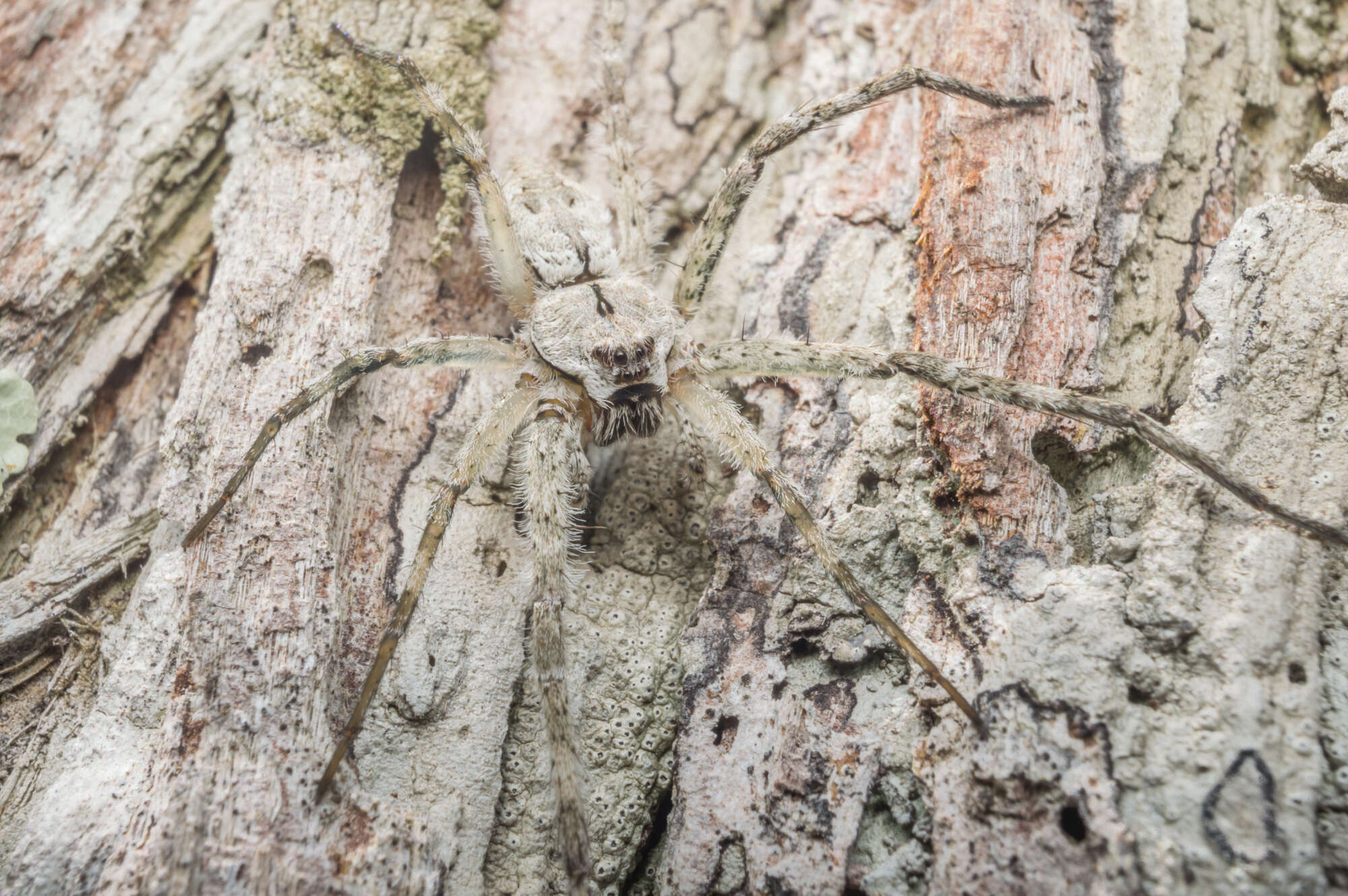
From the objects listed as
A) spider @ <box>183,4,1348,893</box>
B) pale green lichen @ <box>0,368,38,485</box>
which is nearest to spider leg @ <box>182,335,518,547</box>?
spider @ <box>183,4,1348,893</box>

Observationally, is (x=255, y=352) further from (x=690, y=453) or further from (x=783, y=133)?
(x=783, y=133)

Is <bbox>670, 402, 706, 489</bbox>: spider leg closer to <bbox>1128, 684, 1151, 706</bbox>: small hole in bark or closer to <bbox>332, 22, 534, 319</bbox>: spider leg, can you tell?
<bbox>332, 22, 534, 319</bbox>: spider leg

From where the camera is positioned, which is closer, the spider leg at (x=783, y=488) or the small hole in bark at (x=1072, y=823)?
the small hole in bark at (x=1072, y=823)

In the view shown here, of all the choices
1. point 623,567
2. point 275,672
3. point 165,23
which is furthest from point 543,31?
point 275,672

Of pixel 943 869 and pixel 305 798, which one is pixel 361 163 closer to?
pixel 305 798

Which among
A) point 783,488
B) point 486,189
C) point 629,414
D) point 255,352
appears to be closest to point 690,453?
point 629,414

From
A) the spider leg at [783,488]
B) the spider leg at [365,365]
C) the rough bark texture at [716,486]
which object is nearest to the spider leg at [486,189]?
the rough bark texture at [716,486]

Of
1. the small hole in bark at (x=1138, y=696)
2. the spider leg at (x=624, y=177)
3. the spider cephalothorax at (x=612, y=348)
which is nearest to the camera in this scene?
the small hole in bark at (x=1138, y=696)

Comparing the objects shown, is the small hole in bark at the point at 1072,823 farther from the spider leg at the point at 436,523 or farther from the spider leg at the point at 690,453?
the spider leg at the point at 436,523
